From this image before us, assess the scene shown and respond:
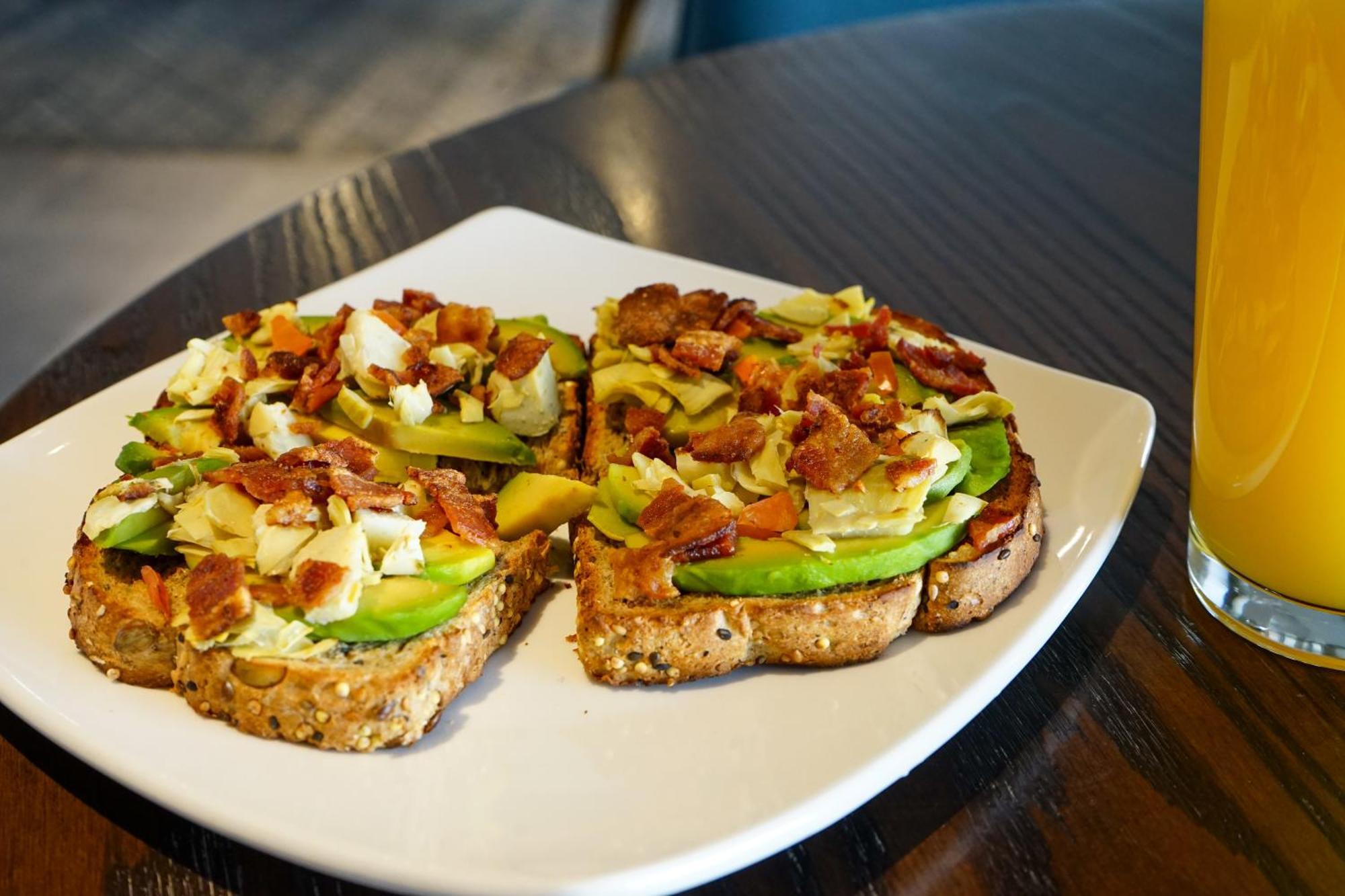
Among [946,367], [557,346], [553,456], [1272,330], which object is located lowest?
[553,456]

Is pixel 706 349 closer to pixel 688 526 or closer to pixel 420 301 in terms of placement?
pixel 688 526

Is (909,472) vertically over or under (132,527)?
over

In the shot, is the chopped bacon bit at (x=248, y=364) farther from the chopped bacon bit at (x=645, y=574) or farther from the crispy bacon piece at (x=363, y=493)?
the chopped bacon bit at (x=645, y=574)

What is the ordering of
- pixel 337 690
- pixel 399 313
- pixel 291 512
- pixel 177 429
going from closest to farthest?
pixel 337 690 < pixel 291 512 < pixel 177 429 < pixel 399 313

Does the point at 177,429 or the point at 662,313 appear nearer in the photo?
the point at 177,429

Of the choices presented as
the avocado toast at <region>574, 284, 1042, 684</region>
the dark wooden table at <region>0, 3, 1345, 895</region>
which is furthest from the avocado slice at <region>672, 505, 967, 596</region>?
the dark wooden table at <region>0, 3, 1345, 895</region>

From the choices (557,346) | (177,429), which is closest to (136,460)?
(177,429)

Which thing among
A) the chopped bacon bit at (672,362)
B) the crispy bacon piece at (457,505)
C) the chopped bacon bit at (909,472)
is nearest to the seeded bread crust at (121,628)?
the crispy bacon piece at (457,505)

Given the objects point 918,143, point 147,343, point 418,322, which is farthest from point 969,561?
point 918,143
